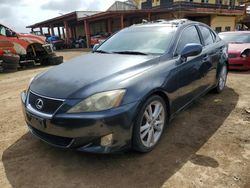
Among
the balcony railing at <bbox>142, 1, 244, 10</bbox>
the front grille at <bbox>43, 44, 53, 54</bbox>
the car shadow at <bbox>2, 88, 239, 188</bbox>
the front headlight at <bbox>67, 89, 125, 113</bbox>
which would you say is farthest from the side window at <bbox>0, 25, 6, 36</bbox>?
the balcony railing at <bbox>142, 1, 244, 10</bbox>

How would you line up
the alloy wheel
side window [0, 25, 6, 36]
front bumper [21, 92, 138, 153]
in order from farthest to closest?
side window [0, 25, 6, 36] → the alloy wheel → front bumper [21, 92, 138, 153]

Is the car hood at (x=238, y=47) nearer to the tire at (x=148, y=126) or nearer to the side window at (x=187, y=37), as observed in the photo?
the side window at (x=187, y=37)

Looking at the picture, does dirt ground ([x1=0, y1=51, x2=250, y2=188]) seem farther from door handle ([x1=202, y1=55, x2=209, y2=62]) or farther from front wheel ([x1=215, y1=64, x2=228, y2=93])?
front wheel ([x1=215, y1=64, x2=228, y2=93])

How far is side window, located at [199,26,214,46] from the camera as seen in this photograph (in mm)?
4696

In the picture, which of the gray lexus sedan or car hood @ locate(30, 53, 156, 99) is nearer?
the gray lexus sedan

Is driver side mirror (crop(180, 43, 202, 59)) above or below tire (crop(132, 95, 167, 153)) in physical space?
above

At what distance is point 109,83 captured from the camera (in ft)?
8.99

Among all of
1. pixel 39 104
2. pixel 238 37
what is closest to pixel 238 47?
pixel 238 37

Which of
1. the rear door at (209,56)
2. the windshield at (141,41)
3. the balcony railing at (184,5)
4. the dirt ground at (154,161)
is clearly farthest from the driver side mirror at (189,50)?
the balcony railing at (184,5)

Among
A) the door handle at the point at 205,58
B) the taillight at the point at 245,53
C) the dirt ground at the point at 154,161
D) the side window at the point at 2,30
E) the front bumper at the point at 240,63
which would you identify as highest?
the side window at the point at 2,30

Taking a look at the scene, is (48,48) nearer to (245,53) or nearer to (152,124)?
(245,53)

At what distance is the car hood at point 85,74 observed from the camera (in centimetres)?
276

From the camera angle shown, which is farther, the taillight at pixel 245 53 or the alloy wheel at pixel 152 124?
the taillight at pixel 245 53

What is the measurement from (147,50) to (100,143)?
1658mm
